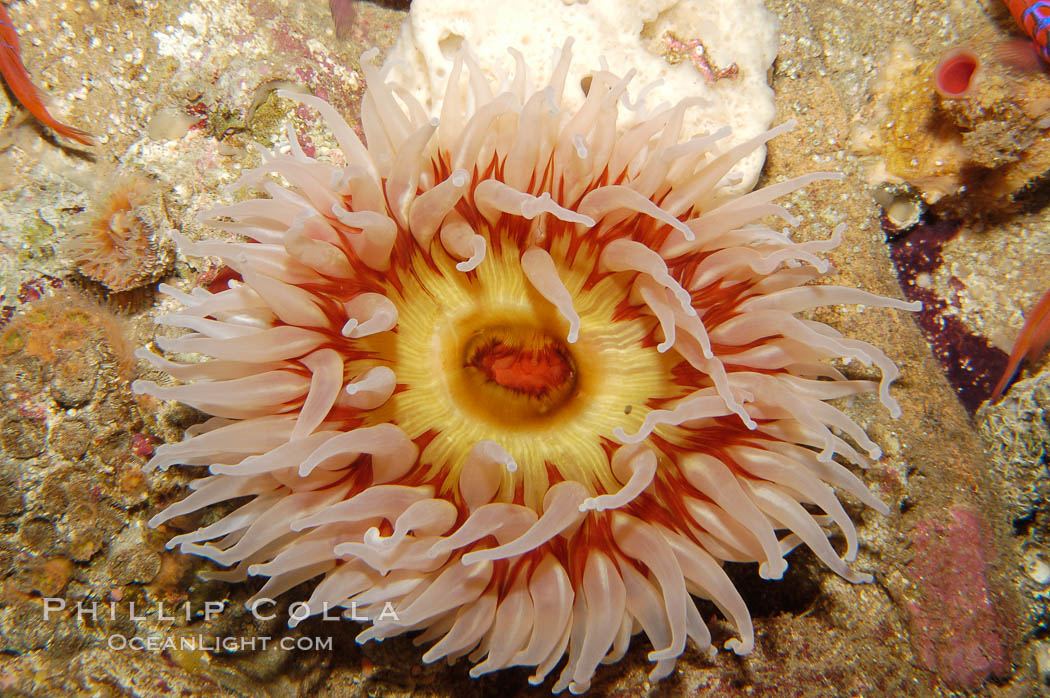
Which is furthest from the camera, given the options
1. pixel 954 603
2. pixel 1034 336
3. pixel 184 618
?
pixel 184 618

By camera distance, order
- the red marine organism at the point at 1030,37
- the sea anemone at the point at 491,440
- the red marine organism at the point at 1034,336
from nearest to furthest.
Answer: the sea anemone at the point at 491,440 < the red marine organism at the point at 1030,37 < the red marine organism at the point at 1034,336

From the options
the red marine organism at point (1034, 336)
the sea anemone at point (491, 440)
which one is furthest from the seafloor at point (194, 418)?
the sea anemone at point (491, 440)

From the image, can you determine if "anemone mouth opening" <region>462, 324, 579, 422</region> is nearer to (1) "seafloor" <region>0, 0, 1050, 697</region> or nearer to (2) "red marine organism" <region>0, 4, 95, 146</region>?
(1) "seafloor" <region>0, 0, 1050, 697</region>

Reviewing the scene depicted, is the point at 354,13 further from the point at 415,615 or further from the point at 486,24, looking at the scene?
the point at 415,615

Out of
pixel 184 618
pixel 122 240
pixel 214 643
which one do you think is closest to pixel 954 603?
pixel 214 643

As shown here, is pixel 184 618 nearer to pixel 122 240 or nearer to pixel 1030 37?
pixel 122 240

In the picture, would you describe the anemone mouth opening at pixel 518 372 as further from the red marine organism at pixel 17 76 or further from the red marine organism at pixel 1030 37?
the red marine organism at pixel 1030 37
